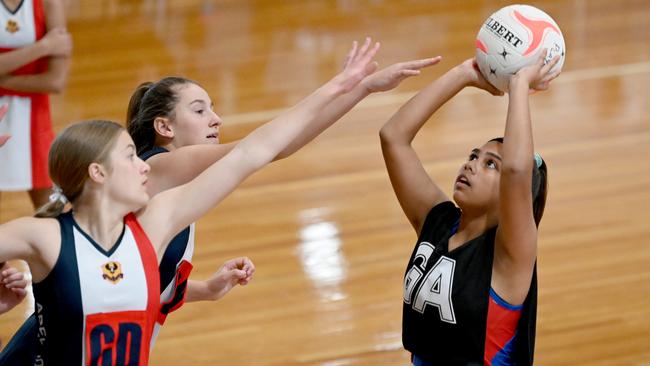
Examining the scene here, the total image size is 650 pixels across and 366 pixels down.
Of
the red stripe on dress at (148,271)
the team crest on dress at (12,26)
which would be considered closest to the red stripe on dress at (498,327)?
the red stripe on dress at (148,271)

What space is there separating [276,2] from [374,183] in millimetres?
4457

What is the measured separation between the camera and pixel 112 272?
2682 millimetres

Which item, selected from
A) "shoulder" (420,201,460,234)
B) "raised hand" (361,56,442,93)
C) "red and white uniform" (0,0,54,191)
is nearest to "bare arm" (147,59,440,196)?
"raised hand" (361,56,442,93)

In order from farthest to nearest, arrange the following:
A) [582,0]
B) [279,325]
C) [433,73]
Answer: [582,0]
[433,73]
[279,325]

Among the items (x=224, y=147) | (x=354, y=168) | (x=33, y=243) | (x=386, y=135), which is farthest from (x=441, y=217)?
(x=354, y=168)

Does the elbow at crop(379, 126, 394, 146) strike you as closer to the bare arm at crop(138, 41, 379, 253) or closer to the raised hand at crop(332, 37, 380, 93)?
the raised hand at crop(332, 37, 380, 93)

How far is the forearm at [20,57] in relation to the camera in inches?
188

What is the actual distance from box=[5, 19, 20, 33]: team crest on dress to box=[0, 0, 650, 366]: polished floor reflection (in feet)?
4.13

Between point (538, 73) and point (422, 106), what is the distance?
384mm

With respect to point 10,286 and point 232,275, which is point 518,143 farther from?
point 10,286

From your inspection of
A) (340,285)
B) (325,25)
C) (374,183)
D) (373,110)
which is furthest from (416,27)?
(340,285)

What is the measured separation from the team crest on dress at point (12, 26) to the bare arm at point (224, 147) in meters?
1.88

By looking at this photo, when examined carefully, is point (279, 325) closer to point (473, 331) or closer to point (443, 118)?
point (473, 331)

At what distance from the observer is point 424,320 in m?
3.08
